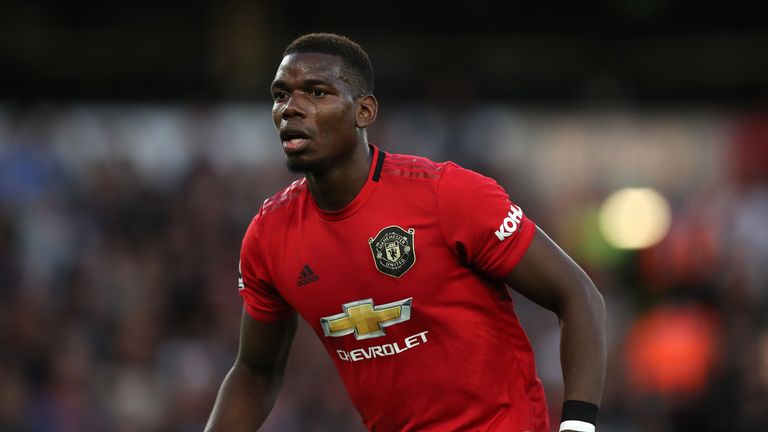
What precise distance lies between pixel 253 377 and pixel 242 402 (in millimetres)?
119

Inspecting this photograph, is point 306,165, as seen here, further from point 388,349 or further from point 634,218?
point 634,218

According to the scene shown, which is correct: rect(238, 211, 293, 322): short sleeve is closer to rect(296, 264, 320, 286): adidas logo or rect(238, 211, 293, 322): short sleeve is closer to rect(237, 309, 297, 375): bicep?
rect(237, 309, 297, 375): bicep

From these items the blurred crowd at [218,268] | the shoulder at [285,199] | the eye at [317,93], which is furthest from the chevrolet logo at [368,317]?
the blurred crowd at [218,268]

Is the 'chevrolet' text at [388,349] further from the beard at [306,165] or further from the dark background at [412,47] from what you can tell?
the dark background at [412,47]

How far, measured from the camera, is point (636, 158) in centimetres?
1480

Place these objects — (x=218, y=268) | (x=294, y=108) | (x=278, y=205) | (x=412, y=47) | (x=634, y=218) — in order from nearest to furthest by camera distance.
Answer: (x=294, y=108), (x=278, y=205), (x=218, y=268), (x=634, y=218), (x=412, y=47)

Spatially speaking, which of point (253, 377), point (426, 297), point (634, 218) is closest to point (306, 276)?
point (426, 297)

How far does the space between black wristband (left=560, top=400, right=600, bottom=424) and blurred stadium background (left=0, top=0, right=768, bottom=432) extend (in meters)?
5.94

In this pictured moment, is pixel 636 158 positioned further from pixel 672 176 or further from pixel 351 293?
pixel 351 293

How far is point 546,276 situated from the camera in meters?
4.78

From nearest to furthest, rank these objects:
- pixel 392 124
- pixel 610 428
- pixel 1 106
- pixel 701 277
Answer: pixel 610 428, pixel 701 277, pixel 392 124, pixel 1 106

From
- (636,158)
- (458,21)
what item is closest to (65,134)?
(458,21)

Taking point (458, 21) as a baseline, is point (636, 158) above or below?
below

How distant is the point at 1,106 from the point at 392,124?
4.53 m
